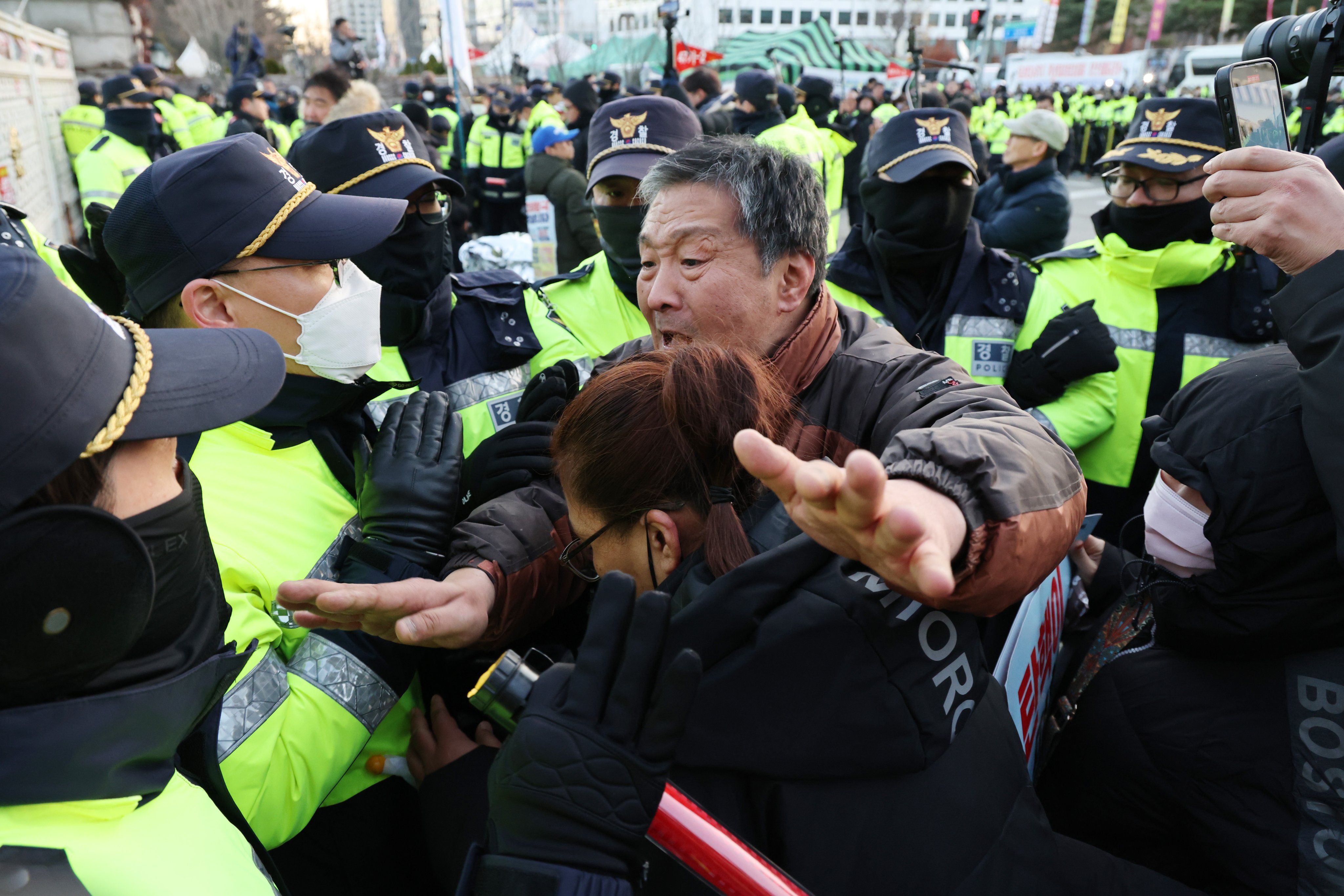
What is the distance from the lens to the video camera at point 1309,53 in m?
2.00

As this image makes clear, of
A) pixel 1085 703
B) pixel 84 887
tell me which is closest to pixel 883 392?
pixel 1085 703

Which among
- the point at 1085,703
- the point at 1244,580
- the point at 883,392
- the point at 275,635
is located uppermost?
the point at 883,392

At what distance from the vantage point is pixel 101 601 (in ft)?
3.20

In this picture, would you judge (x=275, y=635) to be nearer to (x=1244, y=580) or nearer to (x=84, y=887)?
(x=84, y=887)

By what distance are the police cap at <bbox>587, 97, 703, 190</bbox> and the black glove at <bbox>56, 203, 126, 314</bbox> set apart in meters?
1.66

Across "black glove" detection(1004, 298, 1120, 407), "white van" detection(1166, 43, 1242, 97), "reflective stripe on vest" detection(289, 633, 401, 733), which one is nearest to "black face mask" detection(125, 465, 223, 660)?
"reflective stripe on vest" detection(289, 633, 401, 733)

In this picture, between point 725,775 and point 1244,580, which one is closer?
point 725,775

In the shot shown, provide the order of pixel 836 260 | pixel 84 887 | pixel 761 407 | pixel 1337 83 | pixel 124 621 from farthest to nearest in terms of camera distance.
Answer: pixel 1337 83 → pixel 836 260 → pixel 761 407 → pixel 124 621 → pixel 84 887

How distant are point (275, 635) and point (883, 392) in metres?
1.32

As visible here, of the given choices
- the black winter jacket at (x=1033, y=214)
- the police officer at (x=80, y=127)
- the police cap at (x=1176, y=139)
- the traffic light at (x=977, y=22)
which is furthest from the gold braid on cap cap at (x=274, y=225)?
the traffic light at (x=977, y=22)

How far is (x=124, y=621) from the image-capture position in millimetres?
1009

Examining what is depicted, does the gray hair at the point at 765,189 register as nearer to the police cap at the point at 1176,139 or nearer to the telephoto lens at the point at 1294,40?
the telephoto lens at the point at 1294,40

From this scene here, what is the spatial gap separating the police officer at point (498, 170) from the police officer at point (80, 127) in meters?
4.25

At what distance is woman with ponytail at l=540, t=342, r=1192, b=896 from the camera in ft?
3.93
